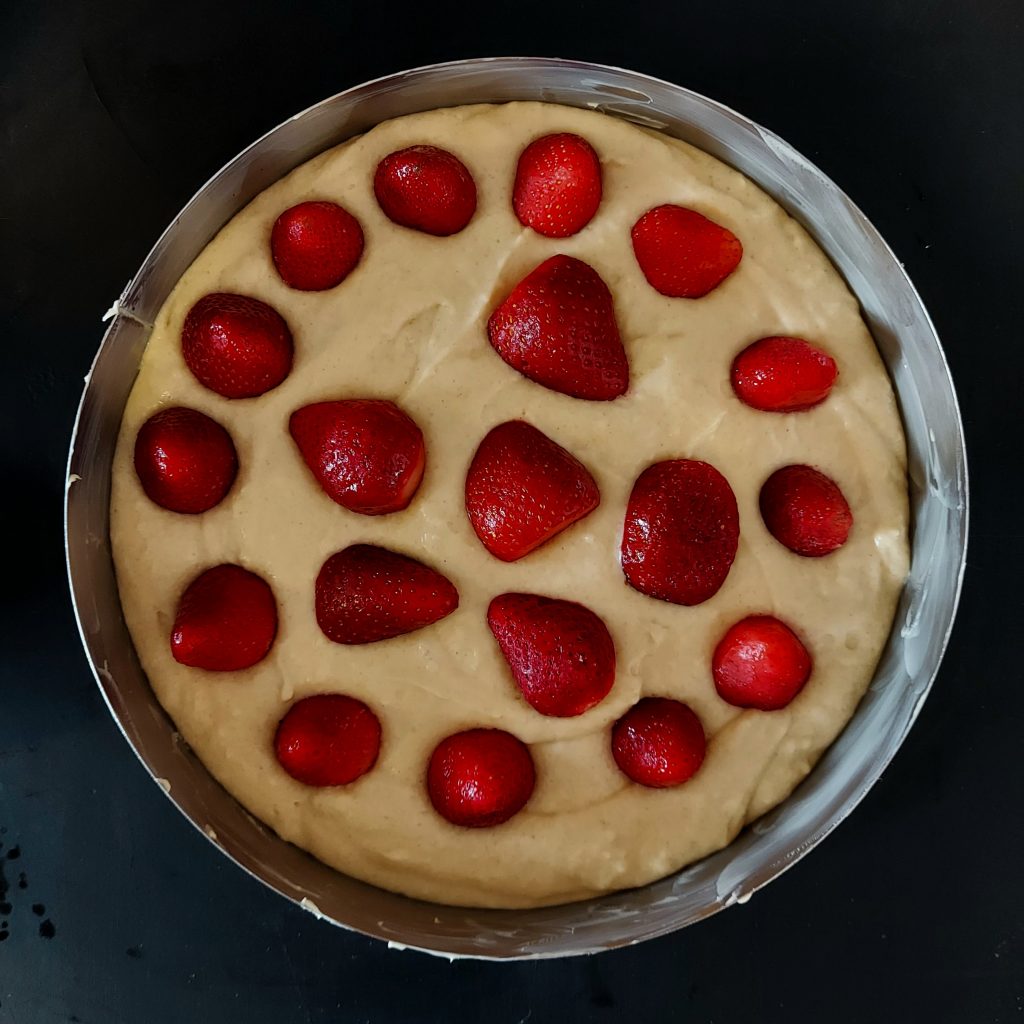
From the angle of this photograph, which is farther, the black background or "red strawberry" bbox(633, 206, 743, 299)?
the black background

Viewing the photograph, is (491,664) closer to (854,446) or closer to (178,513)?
(178,513)

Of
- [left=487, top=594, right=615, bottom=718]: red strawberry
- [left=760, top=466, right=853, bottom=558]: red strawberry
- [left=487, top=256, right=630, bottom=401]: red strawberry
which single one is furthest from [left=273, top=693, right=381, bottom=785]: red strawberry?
[left=760, top=466, right=853, bottom=558]: red strawberry

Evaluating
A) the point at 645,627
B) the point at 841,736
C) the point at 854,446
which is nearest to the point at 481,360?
the point at 645,627

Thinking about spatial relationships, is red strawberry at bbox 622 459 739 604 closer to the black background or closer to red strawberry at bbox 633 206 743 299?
red strawberry at bbox 633 206 743 299

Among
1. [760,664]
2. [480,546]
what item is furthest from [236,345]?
[760,664]

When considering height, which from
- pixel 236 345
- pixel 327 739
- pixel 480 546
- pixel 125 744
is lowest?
pixel 125 744

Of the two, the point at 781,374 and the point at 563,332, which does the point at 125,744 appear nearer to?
the point at 563,332

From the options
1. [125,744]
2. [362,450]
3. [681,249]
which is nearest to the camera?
[362,450]
